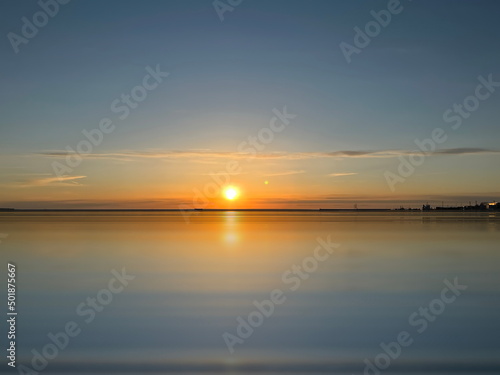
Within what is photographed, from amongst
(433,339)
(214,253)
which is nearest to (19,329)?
(433,339)

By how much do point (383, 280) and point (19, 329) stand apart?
475 inches

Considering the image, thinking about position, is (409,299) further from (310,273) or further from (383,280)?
(310,273)

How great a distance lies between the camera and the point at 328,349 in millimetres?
9906
